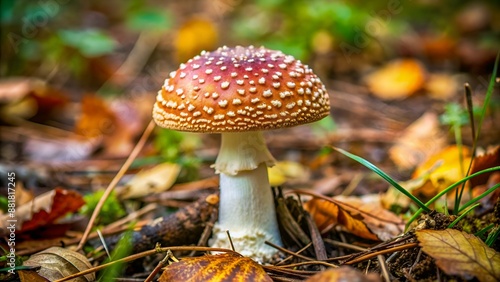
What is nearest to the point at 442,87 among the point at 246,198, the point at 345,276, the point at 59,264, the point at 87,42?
the point at 246,198

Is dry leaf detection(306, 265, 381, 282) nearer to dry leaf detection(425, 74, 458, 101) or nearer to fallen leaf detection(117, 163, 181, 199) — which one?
fallen leaf detection(117, 163, 181, 199)

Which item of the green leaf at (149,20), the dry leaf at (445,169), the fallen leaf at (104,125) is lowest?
the fallen leaf at (104,125)

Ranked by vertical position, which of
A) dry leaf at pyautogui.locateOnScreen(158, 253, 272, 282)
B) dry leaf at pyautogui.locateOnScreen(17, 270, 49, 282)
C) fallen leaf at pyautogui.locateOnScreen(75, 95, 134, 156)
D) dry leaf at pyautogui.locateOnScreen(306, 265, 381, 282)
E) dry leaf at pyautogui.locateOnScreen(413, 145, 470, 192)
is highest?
dry leaf at pyautogui.locateOnScreen(306, 265, 381, 282)

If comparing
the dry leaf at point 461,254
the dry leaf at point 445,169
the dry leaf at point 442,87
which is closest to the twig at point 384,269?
the dry leaf at point 461,254

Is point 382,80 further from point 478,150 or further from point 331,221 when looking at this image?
point 331,221

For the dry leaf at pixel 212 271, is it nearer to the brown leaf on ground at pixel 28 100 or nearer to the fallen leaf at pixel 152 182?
the fallen leaf at pixel 152 182

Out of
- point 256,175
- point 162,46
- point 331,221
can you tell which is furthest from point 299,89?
point 162,46

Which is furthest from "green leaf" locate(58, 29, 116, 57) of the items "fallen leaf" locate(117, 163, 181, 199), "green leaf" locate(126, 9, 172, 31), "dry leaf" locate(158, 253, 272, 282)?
"dry leaf" locate(158, 253, 272, 282)
